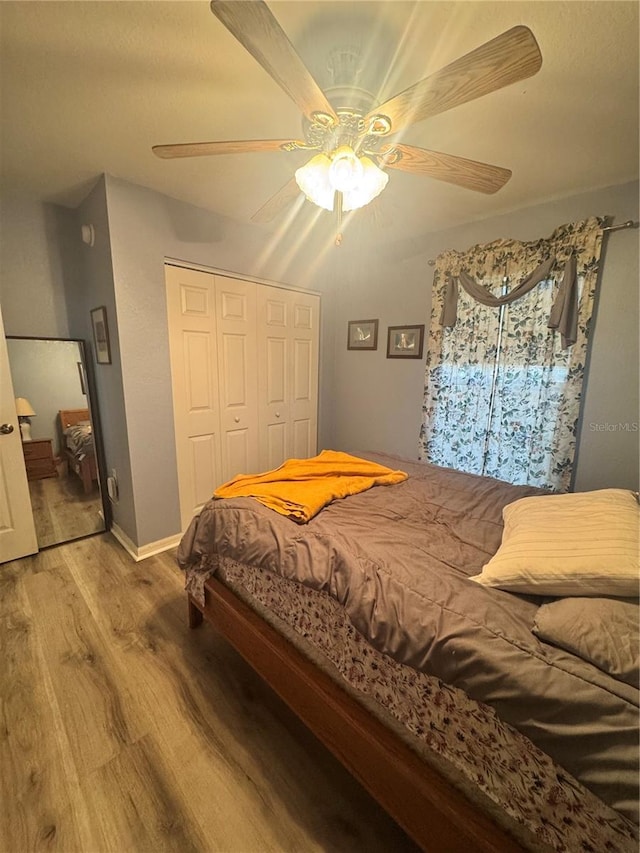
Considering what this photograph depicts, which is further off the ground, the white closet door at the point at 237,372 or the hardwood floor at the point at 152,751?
the white closet door at the point at 237,372

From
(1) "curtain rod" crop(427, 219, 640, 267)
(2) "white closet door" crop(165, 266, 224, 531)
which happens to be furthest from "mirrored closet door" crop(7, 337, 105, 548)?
(1) "curtain rod" crop(427, 219, 640, 267)

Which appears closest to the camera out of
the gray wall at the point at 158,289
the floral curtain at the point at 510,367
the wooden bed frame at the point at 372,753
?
the wooden bed frame at the point at 372,753

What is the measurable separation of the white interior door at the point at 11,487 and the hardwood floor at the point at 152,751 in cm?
57

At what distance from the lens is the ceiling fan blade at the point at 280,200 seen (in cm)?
148

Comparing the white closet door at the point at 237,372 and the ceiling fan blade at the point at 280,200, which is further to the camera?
the white closet door at the point at 237,372

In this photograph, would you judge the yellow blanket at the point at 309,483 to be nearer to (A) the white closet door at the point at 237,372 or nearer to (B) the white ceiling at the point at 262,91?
(A) the white closet door at the point at 237,372

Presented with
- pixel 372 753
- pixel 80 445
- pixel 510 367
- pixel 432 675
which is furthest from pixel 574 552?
pixel 80 445

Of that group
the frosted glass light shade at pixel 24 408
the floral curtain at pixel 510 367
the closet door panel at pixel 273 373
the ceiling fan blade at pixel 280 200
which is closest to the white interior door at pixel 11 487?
the frosted glass light shade at pixel 24 408

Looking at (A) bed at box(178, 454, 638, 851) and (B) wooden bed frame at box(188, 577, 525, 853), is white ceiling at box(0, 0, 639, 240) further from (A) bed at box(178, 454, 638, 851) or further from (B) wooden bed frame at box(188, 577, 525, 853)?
(B) wooden bed frame at box(188, 577, 525, 853)

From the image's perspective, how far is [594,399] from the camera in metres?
2.14

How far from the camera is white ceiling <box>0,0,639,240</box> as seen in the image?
1077 millimetres

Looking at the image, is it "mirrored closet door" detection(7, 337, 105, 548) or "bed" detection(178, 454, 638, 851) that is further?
"mirrored closet door" detection(7, 337, 105, 548)

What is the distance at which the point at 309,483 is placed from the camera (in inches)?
69.4

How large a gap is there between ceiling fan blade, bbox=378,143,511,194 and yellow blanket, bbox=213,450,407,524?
4.66 ft
